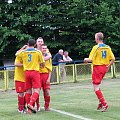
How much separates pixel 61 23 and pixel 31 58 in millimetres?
24992

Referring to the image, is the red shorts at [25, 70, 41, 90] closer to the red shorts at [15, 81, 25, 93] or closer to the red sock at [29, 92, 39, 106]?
the red sock at [29, 92, 39, 106]

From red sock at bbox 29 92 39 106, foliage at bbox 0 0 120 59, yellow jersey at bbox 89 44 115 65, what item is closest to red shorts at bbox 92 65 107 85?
yellow jersey at bbox 89 44 115 65

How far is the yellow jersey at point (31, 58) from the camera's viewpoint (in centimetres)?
968

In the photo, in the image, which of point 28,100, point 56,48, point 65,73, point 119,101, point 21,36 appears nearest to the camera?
point 28,100

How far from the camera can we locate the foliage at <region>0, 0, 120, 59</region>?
3338 cm

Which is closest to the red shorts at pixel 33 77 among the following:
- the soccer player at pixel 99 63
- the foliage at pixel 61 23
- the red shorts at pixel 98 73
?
the soccer player at pixel 99 63

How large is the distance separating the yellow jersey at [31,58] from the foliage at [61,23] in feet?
75.7

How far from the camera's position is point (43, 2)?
34.8 metres

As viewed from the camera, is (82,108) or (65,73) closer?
(82,108)

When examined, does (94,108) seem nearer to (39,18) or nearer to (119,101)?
(119,101)

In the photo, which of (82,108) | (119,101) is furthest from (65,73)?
(82,108)

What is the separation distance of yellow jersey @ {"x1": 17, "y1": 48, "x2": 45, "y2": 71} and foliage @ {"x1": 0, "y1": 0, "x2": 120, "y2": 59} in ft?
75.7

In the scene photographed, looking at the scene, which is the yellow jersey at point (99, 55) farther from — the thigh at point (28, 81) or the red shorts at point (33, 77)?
the thigh at point (28, 81)

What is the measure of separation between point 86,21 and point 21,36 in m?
5.96
